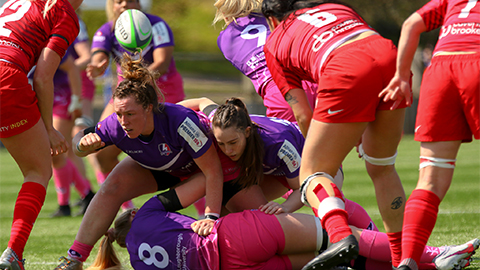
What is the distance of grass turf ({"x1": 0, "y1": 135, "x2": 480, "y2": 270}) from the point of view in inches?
174

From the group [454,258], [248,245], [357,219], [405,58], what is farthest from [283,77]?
[454,258]

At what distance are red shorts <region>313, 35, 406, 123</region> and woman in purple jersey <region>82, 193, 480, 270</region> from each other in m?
0.80

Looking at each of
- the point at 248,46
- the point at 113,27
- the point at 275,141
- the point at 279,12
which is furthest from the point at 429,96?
the point at 113,27

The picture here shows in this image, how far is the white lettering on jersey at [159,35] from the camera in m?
5.99

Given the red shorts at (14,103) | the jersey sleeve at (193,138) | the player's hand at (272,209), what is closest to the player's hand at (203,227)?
the player's hand at (272,209)

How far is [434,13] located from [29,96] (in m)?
2.57

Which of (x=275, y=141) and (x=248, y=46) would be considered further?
(x=248, y=46)

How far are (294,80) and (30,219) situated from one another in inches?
76.0

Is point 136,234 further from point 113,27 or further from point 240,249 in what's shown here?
point 113,27

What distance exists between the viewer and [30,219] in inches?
139

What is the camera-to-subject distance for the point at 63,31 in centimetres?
382

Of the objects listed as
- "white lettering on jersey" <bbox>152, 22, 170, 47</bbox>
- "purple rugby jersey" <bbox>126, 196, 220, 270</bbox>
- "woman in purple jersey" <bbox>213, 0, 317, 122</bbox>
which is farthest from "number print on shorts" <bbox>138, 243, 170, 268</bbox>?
"white lettering on jersey" <bbox>152, 22, 170, 47</bbox>

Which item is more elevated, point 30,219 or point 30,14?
point 30,14

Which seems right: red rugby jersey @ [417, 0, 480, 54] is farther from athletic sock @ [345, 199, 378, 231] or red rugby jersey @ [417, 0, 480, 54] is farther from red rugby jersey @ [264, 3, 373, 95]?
athletic sock @ [345, 199, 378, 231]
